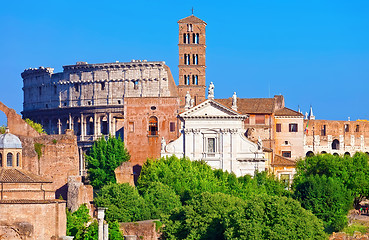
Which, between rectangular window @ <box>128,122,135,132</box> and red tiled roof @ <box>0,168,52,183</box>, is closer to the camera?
red tiled roof @ <box>0,168,52,183</box>

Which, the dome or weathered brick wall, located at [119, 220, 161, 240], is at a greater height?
the dome

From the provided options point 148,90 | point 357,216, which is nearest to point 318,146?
point 148,90

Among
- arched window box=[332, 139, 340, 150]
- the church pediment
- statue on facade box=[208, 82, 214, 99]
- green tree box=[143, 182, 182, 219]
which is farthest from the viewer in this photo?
arched window box=[332, 139, 340, 150]

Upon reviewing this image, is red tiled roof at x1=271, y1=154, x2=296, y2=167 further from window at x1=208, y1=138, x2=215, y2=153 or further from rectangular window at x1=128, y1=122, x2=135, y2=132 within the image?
rectangular window at x1=128, y1=122, x2=135, y2=132

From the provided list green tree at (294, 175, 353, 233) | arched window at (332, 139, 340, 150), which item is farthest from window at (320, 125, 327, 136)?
green tree at (294, 175, 353, 233)

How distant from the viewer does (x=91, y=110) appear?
112250mm

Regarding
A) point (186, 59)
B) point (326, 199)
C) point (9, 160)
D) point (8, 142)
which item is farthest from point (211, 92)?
point (9, 160)

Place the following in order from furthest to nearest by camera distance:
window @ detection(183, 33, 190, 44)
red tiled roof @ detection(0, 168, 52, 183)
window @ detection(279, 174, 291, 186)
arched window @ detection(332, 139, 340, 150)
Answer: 1. arched window @ detection(332, 139, 340, 150)
2. window @ detection(183, 33, 190, 44)
3. window @ detection(279, 174, 291, 186)
4. red tiled roof @ detection(0, 168, 52, 183)

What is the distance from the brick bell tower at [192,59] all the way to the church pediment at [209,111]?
245 inches

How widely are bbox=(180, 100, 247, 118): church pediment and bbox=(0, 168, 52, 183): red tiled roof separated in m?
23.0

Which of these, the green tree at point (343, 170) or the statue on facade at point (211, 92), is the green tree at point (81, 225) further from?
the statue on facade at point (211, 92)

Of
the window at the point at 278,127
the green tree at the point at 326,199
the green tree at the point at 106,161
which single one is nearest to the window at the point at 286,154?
the window at the point at 278,127

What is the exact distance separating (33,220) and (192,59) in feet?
109

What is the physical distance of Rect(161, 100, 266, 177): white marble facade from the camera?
81.2 metres
